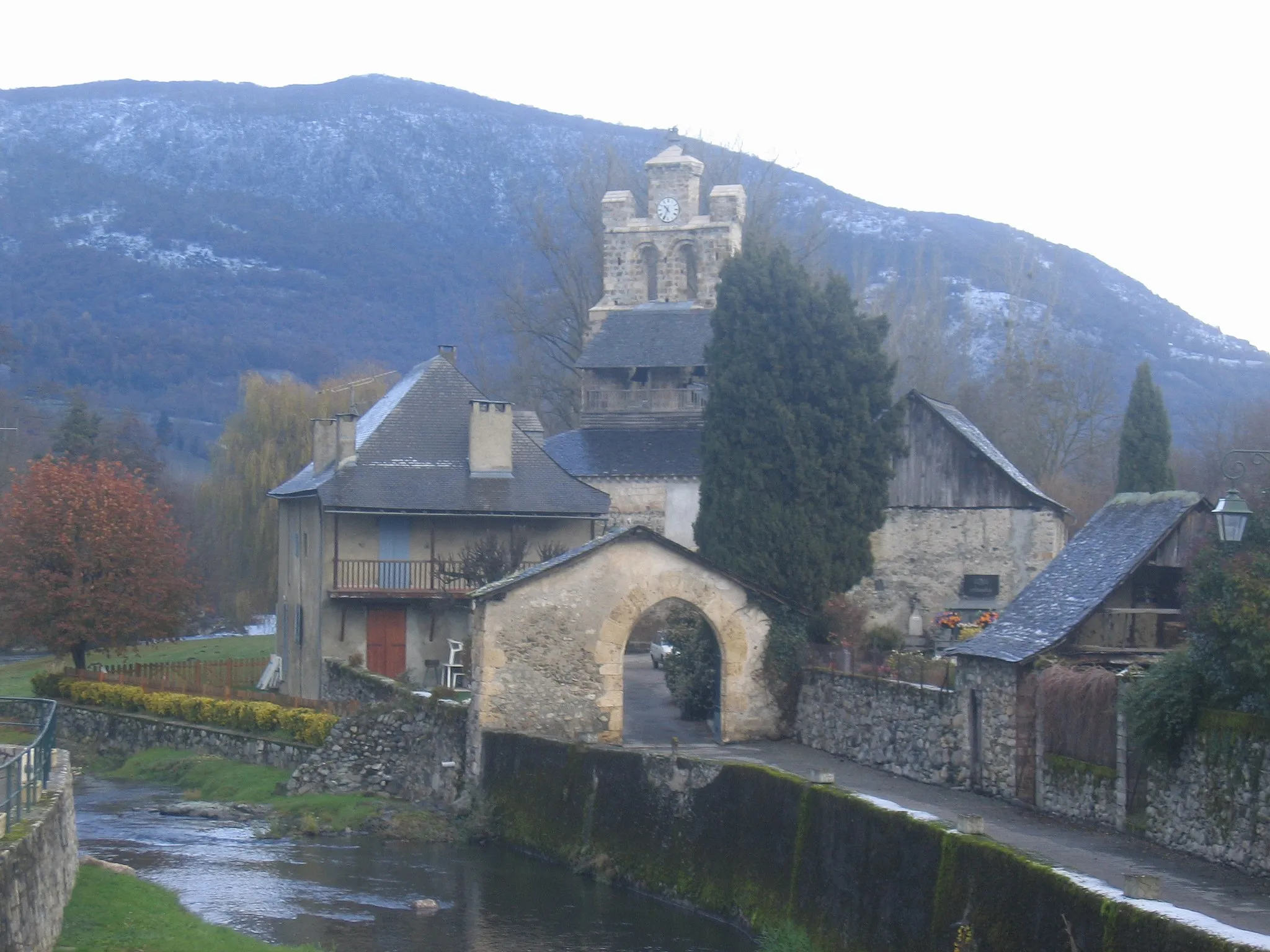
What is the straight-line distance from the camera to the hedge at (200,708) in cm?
2936

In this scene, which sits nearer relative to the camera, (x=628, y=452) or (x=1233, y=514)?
(x=1233, y=514)

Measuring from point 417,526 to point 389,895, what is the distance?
1496cm

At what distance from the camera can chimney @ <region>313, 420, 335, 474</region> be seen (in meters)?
36.4

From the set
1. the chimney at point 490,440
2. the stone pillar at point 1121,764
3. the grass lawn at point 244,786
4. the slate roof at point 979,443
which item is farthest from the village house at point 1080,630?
the chimney at point 490,440

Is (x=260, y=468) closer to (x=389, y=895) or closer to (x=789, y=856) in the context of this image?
(x=389, y=895)

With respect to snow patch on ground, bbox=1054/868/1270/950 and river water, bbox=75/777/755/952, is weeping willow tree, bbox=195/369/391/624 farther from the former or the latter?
snow patch on ground, bbox=1054/868/1270/950

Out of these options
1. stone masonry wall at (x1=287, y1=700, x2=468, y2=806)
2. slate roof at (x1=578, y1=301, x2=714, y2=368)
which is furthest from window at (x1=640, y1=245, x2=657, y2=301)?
stone masonry wall at (x1=287, y1=700, x2=468, y2=806)

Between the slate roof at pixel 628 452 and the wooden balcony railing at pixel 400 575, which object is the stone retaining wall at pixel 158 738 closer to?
the wooden balcony railing at pixel 400 575

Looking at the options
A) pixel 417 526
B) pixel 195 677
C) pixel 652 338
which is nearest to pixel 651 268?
pixel 652 338

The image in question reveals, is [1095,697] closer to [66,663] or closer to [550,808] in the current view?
[550,808]

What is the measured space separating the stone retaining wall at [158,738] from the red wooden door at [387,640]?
158 inches

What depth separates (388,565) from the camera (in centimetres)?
3450

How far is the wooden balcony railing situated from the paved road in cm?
683

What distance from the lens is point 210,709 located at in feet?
107
